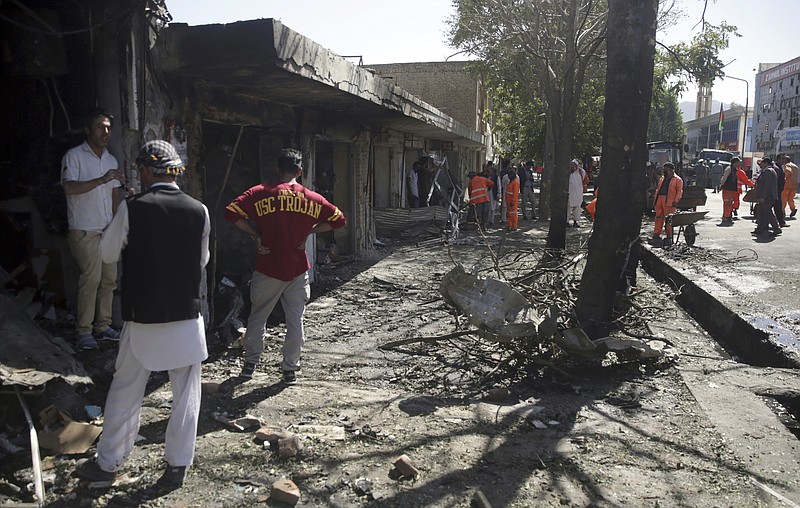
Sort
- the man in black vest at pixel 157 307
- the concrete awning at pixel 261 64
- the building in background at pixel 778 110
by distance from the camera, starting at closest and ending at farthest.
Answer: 1. the man in black vest at pixel 157 307
2. the concrete awning at pixel 261 64
3. the building in background at pixel 778 110

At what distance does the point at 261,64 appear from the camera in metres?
5.20

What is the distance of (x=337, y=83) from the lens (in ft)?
21.9

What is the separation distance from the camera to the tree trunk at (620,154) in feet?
16.9

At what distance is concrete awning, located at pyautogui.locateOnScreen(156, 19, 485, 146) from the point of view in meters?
5.09

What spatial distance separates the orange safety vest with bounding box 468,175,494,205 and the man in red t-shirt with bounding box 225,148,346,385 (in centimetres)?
1115

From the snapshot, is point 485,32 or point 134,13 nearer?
point 134,13

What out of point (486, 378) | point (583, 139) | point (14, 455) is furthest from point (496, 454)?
point (583, 139)

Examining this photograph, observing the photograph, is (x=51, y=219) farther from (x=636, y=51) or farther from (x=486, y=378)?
(x=636, y=51)

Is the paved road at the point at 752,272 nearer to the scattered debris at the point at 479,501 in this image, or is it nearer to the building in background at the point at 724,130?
the scattered debris at the point at 479,501

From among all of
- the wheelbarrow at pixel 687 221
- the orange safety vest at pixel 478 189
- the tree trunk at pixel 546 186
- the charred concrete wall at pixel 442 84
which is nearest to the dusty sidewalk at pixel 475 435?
the wheelbarrow at pixel 687 221

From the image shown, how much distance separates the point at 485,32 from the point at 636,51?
1356 cm

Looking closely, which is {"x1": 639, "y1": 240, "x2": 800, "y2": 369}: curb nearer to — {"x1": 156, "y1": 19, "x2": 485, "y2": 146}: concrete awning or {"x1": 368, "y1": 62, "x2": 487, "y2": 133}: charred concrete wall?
{"x1": 156, "y1": 19, "x2": 485, "y2": 146}: concrete awning

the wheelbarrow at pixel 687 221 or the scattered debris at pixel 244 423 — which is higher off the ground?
the wheelbarrow at pixel 687 221

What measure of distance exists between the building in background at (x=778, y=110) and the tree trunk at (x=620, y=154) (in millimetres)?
52397
